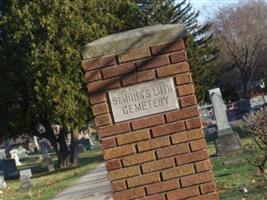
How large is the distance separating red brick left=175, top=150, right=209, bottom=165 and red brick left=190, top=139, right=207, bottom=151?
3cm

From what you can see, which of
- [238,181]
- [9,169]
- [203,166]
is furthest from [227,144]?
[9,169]

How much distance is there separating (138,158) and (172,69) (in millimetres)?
795

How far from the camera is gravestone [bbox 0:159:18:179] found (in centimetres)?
3411

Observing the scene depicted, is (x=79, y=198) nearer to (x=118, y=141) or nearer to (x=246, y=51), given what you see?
(x=118, y=141)

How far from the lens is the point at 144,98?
17.2 feet

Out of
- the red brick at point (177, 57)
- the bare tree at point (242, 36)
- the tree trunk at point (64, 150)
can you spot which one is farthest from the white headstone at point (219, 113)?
the bare tree at point (242, 36)

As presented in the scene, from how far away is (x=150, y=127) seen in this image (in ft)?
A: 17.3

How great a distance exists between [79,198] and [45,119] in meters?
19.4

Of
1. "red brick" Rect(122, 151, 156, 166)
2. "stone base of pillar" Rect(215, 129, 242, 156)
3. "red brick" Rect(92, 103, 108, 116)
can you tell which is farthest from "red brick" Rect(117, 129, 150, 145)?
"stone base of pillar" Rect(215, 129, 242, 156)

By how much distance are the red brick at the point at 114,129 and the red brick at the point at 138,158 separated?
23 cm

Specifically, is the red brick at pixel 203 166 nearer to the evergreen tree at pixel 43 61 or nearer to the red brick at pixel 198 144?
the red brick at pixel 198 144

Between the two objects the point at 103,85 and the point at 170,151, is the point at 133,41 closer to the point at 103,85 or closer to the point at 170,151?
the point at 103,85

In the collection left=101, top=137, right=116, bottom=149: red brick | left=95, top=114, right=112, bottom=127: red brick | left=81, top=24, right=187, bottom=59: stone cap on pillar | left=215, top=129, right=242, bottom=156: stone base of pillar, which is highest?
left=81, top=24, right=187, bottom=59: stone cap on pillar

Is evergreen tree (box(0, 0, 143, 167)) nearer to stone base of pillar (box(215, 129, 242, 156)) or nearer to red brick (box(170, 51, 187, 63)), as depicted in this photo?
stone base of pillar (box(215, 129, 242, 156))
